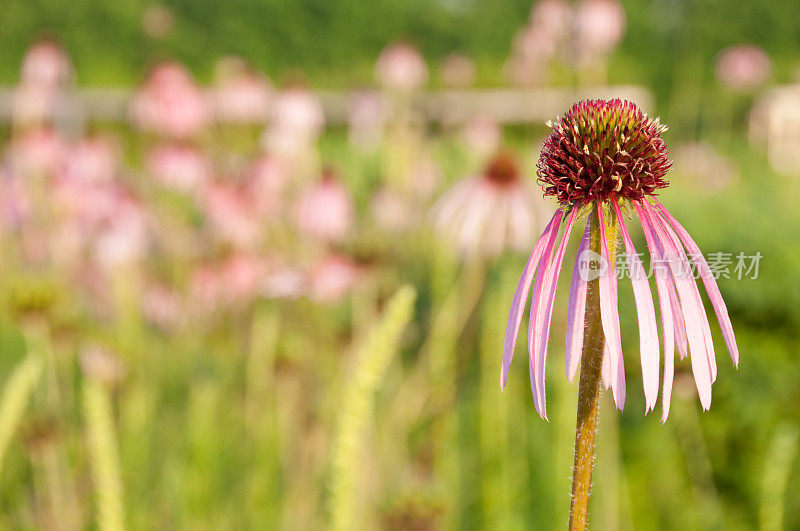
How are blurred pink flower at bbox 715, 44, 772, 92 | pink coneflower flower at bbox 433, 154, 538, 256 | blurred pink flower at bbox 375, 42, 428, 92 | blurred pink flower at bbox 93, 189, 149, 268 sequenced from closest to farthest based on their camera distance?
pink coneflower flower at bbox 433, 154, 538, 256, blurred pink flower at bbox 93, 189, 149, 268, blurred pink flower at bbox 375, 42, 428, 92, blurred pink flower at bbox 715, 44, 772, 92

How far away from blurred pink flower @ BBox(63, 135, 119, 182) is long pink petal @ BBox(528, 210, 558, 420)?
2.81 meters

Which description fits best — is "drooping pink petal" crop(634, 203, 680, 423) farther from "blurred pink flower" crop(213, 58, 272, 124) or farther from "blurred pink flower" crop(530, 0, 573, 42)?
"blurred pink flower" crop(530, 0, 573, 42)

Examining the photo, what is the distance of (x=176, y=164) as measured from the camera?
331 centimetres

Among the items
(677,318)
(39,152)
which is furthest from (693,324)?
(39,152)

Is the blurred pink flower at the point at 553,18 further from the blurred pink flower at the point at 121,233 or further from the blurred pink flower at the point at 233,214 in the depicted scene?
the blurred pink flower at the point at 121,233

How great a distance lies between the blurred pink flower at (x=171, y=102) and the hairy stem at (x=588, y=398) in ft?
9.30

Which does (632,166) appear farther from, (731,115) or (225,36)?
(225,36)

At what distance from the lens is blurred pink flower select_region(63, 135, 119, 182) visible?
10.2ft

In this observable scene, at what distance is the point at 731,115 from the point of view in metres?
10.1

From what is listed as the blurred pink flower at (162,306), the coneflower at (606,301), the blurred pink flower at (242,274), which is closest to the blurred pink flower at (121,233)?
the blurred pink flower at (162,306)

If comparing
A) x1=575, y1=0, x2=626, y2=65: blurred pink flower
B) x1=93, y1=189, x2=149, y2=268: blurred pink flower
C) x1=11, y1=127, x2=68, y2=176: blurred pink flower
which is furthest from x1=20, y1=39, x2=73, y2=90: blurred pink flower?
x1=575, y1=0, x2=626, y2=65: blurred pink flower

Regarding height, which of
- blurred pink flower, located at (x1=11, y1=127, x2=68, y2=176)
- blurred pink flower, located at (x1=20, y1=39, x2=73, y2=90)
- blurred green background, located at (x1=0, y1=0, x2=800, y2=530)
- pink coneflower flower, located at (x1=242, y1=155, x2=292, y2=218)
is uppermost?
blurred pink flower, located at (x1=20, y1=39, x2=73, y2=90)

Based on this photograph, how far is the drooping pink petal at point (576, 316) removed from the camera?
0.50m

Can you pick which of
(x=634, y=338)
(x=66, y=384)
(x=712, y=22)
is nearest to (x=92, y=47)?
(x=712, y=22)
